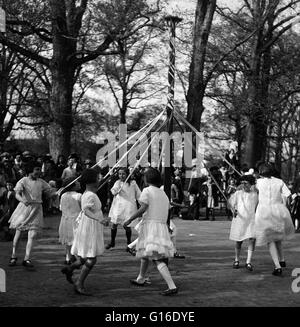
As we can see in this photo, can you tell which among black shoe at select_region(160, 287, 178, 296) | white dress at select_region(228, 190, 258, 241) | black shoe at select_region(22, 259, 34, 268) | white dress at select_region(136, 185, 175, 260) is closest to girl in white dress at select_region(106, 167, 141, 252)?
white dress at select_region(228, 190, 258, 241)

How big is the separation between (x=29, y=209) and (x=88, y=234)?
2.31 metres

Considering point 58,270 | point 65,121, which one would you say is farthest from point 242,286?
point 65,121

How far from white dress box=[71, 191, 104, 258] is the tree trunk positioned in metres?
12.8

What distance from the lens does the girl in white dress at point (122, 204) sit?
431 inches

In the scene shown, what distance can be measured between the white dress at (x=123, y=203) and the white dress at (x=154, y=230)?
11.5 feet

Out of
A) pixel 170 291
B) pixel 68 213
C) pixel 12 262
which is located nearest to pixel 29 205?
pixel 68 213

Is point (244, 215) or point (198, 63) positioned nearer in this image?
point (244, 215)

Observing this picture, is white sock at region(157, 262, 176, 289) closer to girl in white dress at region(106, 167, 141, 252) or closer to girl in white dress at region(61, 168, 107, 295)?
girl in white dress at region(61, 168, 107, 295)

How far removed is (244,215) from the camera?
934 centimetres

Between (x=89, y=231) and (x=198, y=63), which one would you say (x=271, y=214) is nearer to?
(x=89, y=231)

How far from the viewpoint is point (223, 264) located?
9.44 metres

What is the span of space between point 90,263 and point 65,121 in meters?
12.0

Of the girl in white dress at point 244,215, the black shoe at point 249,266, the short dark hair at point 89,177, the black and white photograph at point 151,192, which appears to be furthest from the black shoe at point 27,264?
the black shoe at point 249,266
